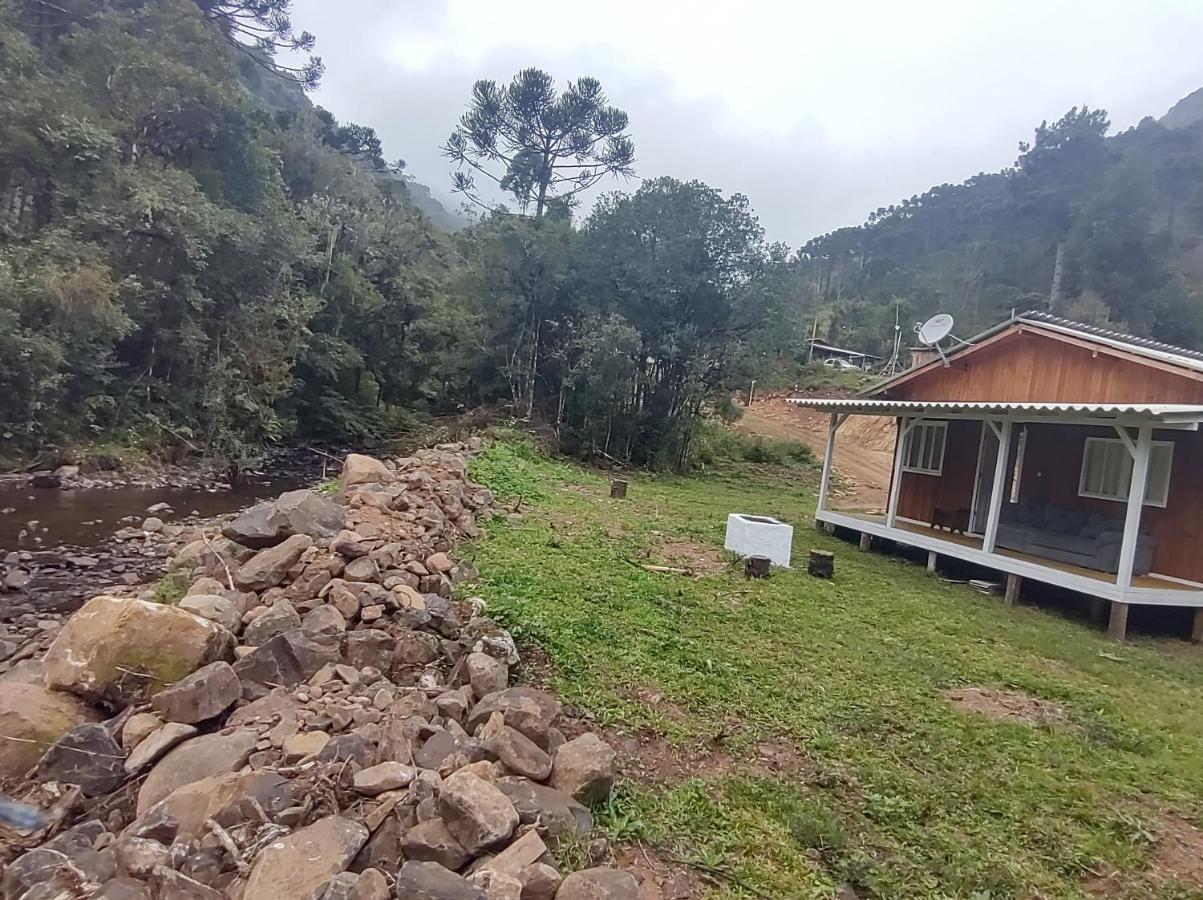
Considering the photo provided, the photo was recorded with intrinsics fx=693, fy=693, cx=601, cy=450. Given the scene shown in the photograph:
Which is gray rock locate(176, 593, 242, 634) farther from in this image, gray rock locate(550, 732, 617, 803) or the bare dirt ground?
the bare dirt ground

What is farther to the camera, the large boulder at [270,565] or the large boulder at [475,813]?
the large boulder at [270,565]

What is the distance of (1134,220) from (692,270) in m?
25.2

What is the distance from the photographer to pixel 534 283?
17.9 metres

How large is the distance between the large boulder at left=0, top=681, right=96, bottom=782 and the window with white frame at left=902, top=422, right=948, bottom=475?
992cm

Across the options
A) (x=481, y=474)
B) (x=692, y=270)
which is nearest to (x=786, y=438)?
(x=692, y=270)

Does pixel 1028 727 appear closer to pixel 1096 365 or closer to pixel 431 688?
pixel 431 688

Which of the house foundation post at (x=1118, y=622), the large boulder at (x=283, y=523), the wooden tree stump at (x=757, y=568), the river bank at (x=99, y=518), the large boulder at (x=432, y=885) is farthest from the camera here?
the wooden tree stump at (x=757, y=568)

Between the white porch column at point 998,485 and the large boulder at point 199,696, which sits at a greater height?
the white porch column at point 998,485

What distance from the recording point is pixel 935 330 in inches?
375

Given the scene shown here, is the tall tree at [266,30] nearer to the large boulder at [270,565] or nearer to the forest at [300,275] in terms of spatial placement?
the forest at [300,275]

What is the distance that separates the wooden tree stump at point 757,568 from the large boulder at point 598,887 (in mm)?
4951

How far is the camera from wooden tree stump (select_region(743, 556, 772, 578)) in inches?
281

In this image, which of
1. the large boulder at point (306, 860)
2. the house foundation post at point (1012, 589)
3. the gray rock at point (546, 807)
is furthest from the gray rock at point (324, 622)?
the house foundation post at point (1012, 589)

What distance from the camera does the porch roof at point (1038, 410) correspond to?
20.7 feet
